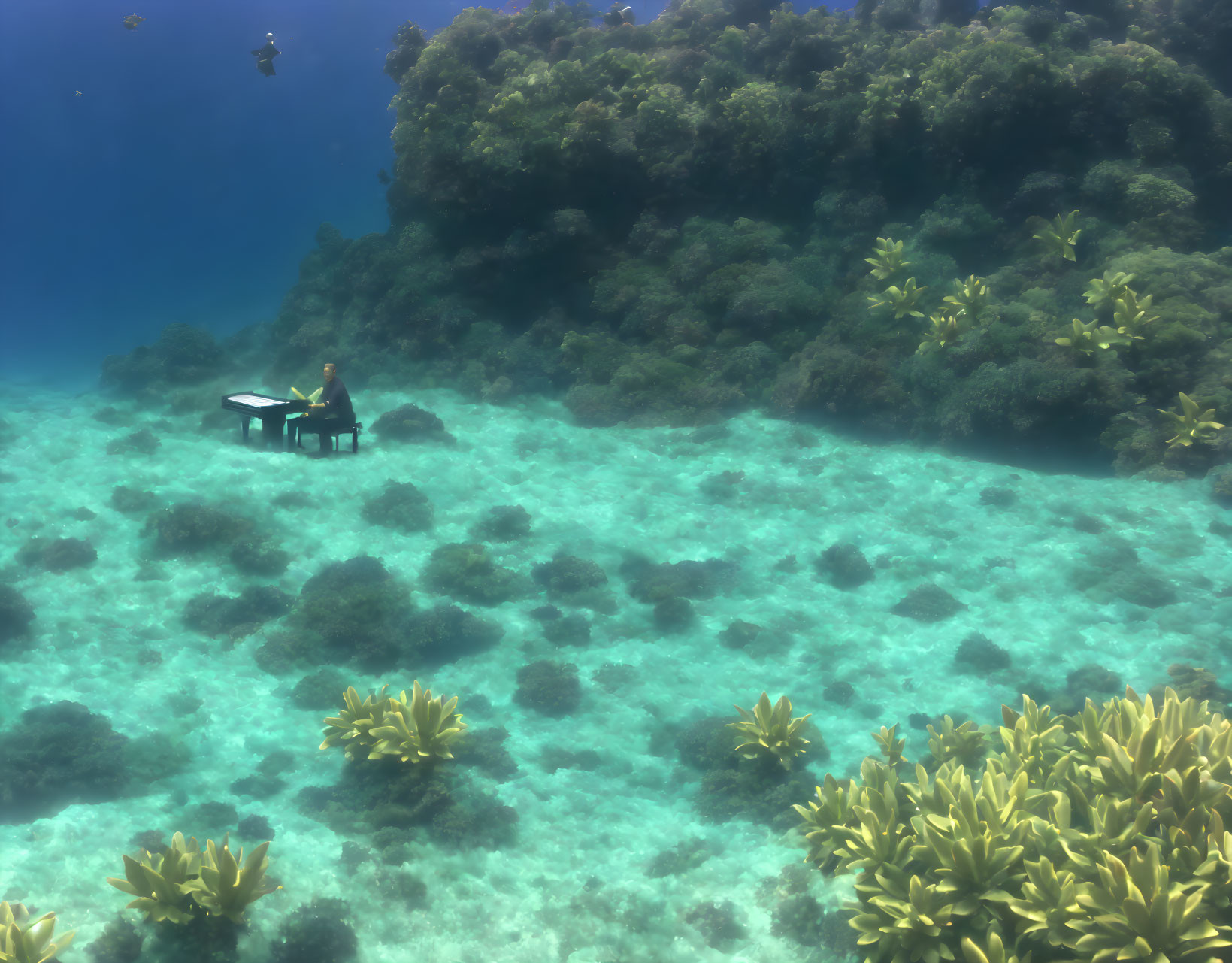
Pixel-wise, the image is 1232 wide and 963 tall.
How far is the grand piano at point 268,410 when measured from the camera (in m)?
14.4

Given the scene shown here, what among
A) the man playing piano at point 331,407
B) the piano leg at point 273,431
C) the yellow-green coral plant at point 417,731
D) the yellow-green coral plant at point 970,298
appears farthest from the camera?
the yellow-green coral plant at point 970,298

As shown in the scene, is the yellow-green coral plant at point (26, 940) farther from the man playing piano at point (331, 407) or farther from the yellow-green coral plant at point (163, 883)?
the man playing piano at point (331, 407)

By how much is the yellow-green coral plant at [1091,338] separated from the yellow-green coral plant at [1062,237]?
11.0ft

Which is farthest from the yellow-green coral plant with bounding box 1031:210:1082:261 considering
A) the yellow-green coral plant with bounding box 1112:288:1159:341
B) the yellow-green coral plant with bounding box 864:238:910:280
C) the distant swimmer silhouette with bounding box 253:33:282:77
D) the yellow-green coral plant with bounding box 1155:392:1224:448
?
the distant swimmer silhouette with bounding box 253:33:282:77

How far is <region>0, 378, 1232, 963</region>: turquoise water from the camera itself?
23.2 ft

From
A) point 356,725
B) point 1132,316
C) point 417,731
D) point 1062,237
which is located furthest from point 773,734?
point 1062,237

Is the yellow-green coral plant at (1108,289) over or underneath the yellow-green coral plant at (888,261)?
underneath

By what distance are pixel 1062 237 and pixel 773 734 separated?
14.6 metres

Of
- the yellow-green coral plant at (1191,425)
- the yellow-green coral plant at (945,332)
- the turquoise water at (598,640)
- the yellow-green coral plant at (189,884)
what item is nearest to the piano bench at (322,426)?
the turquoise water at (598,640)

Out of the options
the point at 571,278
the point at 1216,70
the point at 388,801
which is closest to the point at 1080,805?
the point at 388,801

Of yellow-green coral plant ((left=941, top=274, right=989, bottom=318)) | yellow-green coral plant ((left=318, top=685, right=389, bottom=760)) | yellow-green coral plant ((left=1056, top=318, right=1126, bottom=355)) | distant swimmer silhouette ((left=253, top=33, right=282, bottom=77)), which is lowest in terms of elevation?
yellow-green coral plant ((left=318, top=685, right=389, bottom=760))

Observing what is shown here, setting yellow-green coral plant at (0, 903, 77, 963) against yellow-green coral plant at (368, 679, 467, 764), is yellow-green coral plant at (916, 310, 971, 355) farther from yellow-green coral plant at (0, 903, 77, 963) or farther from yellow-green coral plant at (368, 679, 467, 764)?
yellow-green coral plant at (0, 903, 77, 963)

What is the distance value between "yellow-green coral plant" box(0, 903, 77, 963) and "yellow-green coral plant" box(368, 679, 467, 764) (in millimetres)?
2940

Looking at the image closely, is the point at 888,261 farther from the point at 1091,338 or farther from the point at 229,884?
the point at 229,884
